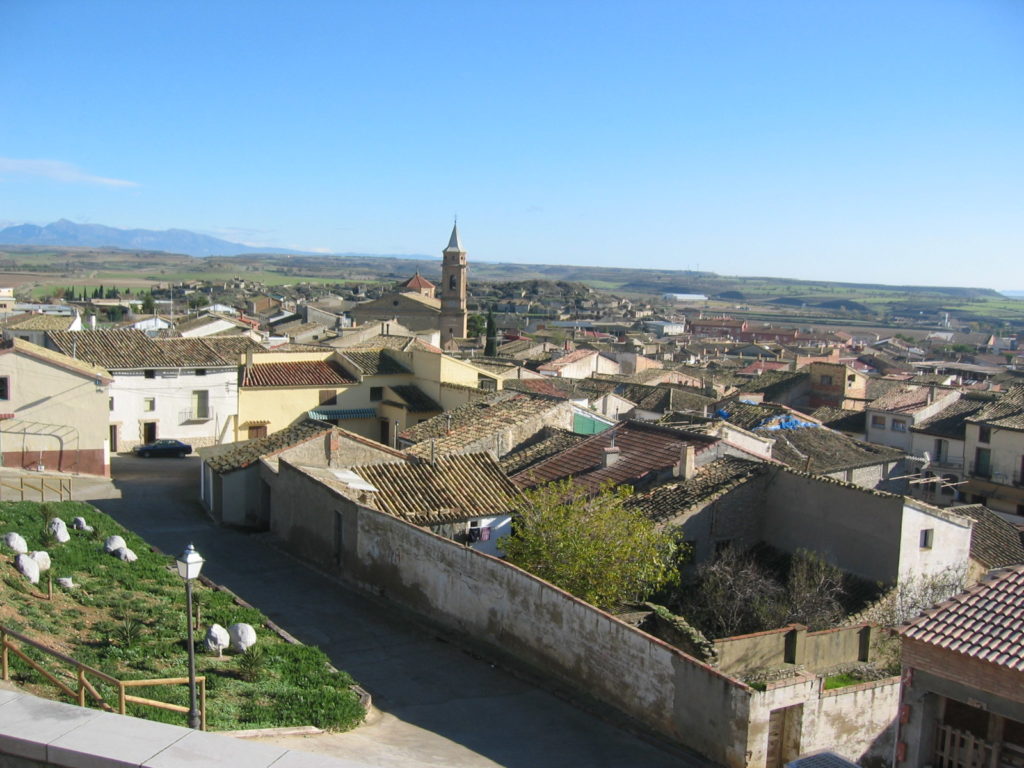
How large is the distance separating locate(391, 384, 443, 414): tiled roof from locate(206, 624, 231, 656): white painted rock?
24754 mm

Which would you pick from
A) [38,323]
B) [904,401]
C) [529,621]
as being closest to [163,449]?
[529,621]

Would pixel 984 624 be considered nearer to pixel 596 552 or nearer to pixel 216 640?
pixel 596 552

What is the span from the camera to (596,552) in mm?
15953

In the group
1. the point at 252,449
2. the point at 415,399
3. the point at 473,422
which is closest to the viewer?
the point at 252,449

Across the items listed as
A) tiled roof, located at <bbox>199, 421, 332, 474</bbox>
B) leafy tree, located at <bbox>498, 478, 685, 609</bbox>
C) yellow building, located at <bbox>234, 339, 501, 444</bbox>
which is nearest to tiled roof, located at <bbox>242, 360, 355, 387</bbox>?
yellow building, located at <bbox>234, 339, 501, 444</bbox>

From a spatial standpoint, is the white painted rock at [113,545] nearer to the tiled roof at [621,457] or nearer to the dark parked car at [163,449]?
the tiled roof at [621,457]

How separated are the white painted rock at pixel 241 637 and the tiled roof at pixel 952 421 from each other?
36296mm

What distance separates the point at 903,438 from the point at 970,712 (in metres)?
36.2

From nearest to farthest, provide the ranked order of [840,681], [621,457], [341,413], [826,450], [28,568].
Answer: [840,681] → [28,568] → [621,457] → [826,450] → [341,413]

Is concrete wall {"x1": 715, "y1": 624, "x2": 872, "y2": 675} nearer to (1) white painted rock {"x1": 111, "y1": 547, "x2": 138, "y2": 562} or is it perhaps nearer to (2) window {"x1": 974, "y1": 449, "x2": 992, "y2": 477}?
(1) white painted rock {"x1": 111, "y1": 547, "x2": 138, "y2": 562}

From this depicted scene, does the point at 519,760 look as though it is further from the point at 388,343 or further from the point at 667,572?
the point at 388,343

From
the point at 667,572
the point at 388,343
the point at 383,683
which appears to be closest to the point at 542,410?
the point at 667,572

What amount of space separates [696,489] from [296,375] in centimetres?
2229

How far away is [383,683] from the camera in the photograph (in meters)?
14.4
